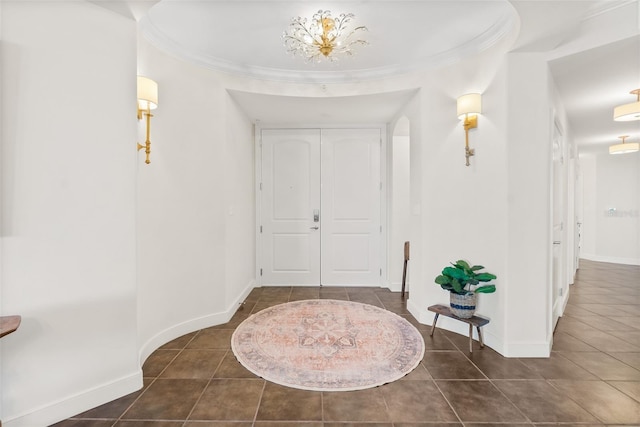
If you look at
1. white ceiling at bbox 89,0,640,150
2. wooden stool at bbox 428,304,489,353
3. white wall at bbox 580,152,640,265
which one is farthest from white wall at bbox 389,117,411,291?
white wall at bbox 580,152,640,265

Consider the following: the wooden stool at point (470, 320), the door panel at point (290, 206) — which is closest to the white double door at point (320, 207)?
the door panel at point (290, 206)

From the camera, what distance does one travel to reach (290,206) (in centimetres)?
453

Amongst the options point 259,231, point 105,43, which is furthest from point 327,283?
point 105,43

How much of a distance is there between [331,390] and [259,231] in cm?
290

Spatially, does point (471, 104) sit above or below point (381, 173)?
above

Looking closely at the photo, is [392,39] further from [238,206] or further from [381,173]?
[238,206]

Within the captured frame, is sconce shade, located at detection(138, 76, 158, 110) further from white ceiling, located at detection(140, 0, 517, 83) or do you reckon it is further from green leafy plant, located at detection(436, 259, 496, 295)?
green leafy plant, located at detection(436, 259, 496, 295)

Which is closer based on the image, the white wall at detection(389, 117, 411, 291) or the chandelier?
the chandelier

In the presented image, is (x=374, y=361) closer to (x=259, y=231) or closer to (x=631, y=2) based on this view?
(x=259, y=231)

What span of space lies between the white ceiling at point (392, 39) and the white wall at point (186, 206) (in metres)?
0.29

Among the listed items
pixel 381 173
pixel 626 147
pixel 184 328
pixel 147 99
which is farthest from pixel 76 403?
pixel 626 147

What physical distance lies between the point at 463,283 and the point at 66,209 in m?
2.94

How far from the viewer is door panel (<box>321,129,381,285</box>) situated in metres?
4.45

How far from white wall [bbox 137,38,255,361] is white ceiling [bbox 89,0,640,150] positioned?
0.97 feet
